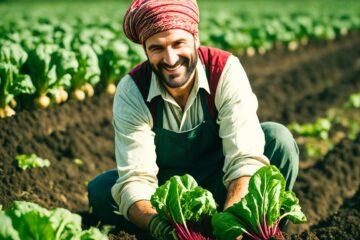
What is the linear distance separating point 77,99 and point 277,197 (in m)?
3.85

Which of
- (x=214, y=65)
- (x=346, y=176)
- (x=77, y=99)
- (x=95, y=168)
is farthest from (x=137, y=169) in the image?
(x=77, y=99)

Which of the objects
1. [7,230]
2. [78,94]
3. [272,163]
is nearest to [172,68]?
[272,163]

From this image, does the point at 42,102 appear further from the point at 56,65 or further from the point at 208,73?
the point at 208,73

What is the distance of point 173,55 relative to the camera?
10.8 ft

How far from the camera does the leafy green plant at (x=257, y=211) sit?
290 centimetres

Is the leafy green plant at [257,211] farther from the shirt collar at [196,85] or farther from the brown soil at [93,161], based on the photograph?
the shirt collar at [196,85]

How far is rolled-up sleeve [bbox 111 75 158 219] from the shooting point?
335cm

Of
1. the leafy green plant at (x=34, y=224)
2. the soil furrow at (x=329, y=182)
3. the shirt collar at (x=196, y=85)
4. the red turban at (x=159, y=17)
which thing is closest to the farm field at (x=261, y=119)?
the soil furrow at (x=329, y=182)

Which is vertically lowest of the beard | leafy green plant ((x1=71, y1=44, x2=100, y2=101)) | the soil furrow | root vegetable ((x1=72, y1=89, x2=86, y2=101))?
the soil furrow

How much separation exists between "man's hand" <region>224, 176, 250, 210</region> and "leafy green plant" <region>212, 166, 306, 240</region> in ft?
0.69

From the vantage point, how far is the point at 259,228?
2.96 m

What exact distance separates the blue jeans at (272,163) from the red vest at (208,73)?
1.46ft

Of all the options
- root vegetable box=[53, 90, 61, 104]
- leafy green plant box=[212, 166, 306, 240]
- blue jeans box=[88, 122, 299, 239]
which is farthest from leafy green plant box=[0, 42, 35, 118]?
leafy green plant box=[212, 166, 306, 240]

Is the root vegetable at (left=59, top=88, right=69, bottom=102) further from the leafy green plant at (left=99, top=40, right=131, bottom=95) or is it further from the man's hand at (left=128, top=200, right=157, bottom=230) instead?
the man's hand at (left=128, top=200, right=157, bottom=230)
